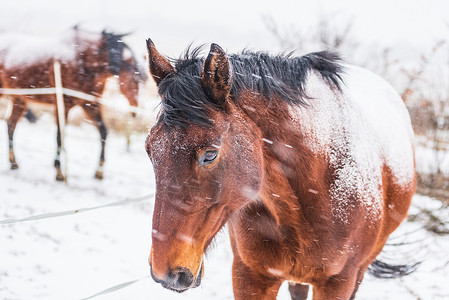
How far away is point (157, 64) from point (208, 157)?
56cm

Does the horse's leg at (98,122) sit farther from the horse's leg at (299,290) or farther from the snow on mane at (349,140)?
the snow on mane at (349,140)

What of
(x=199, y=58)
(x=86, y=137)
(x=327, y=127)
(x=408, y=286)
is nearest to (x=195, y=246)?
(x=199, y=58)

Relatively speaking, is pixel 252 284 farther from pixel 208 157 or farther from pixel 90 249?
pixel 90 249

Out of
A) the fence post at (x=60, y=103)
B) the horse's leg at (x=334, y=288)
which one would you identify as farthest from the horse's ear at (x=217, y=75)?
the fence post at (x=60, y=103)

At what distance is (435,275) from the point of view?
4.32 meters

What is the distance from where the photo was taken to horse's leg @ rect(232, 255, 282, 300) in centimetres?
198

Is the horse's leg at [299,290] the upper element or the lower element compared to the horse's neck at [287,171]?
lower

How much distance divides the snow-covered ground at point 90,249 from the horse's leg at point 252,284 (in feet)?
0.90

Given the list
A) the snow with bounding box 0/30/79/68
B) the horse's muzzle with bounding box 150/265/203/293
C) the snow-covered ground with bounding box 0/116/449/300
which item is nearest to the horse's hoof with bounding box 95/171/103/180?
the snow-covered ground with bounding box 0/116/449/300

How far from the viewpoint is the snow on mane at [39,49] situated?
19.7 feet

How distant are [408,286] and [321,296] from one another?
2841mm

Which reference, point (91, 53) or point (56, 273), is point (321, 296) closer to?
point (56, 273)

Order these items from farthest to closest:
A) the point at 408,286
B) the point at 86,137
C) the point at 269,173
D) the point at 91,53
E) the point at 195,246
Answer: the point at 86,137 < the point at 91,53 < the point at 408,286 < the point at 269,173 < the point at 195,246

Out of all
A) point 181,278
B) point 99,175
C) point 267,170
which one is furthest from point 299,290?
point 99,175
